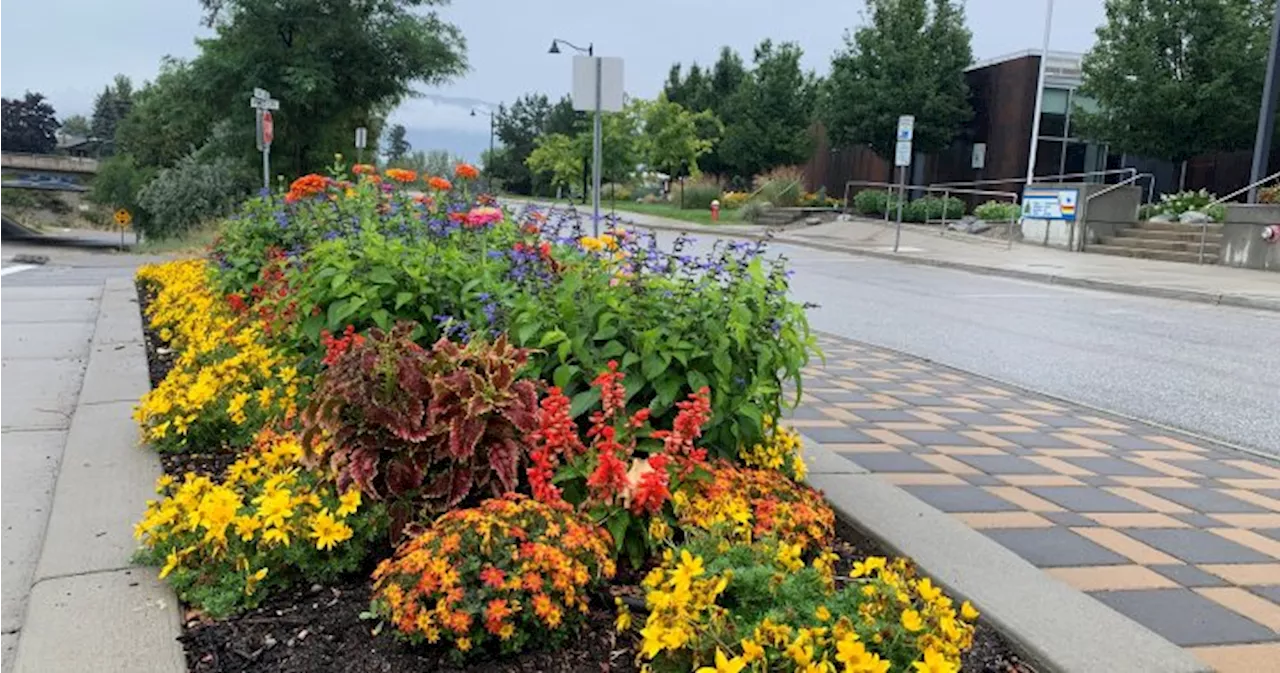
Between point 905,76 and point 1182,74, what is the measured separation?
27.4 ft

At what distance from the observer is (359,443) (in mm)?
2777

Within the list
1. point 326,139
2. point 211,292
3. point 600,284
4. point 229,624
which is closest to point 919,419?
point 600,284

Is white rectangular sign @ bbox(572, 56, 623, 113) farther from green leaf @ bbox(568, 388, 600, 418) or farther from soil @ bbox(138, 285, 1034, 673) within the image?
soil @ bbox(138, 285, 1034, 673)

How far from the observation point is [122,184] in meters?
54.8

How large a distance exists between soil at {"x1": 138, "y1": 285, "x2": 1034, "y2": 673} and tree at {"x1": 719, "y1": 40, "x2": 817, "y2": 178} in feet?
125

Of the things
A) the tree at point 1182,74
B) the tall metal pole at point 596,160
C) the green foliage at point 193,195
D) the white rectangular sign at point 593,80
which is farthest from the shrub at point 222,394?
the tree at point 1182,74

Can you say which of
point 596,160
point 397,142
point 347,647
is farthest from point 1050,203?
point 397,142

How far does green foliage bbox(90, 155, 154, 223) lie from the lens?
48594 millimetres

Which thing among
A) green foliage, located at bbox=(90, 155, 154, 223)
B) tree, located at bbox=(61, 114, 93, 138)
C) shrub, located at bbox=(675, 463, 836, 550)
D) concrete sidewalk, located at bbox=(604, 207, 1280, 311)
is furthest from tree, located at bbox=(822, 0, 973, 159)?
tree, located at bbox=(61, 114, 93, 138)

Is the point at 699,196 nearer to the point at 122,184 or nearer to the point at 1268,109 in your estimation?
the point at 1268,109

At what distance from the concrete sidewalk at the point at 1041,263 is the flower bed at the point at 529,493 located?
41.7 ft

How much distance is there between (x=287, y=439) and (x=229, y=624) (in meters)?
0.84

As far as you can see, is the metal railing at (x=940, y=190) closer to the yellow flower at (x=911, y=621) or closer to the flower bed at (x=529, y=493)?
the flower bed at (x=529, y=493)

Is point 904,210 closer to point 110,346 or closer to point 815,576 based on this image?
point 110,346
